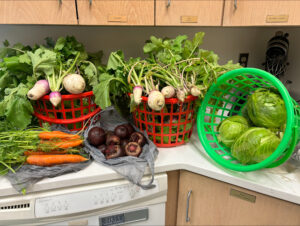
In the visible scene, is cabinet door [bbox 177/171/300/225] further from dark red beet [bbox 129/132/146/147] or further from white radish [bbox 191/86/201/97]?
white radish [bbox 191/86/201/97]

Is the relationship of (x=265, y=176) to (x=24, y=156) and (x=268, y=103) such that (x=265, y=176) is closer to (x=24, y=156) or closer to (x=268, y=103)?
(x=268, y=103)

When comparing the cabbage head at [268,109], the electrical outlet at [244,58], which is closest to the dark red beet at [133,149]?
the cabbage head at [268,109]

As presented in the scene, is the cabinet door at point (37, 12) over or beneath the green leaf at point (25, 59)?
over

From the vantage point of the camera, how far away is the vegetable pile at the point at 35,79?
738 millimetres

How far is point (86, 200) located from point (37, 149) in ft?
0.82

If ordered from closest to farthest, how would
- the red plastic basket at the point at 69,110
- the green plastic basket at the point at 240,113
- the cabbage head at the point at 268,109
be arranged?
the green plastic basket at the point at 240,113 → the cabbage head at the point at 268,109 → the red plastic basket at the point at 69,110

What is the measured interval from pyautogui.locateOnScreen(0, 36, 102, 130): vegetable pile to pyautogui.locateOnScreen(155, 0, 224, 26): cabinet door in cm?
37

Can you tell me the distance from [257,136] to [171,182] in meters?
0.39

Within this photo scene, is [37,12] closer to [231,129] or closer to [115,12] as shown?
[115,12]

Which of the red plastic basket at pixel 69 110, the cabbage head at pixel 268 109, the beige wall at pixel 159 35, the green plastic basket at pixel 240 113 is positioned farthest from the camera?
the beige wall at pixel 159 35

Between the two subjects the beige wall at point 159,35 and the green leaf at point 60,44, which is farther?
the beige wall at point 159,35

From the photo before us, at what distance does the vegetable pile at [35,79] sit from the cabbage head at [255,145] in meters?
0.59

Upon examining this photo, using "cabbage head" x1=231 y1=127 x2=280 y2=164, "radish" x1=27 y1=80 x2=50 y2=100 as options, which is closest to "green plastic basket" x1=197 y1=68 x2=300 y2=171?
"cabbage head" x1=231 y1=127 x2=280 y2=164

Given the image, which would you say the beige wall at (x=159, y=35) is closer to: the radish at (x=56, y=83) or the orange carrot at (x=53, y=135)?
the radish at (x=56, y=83)
